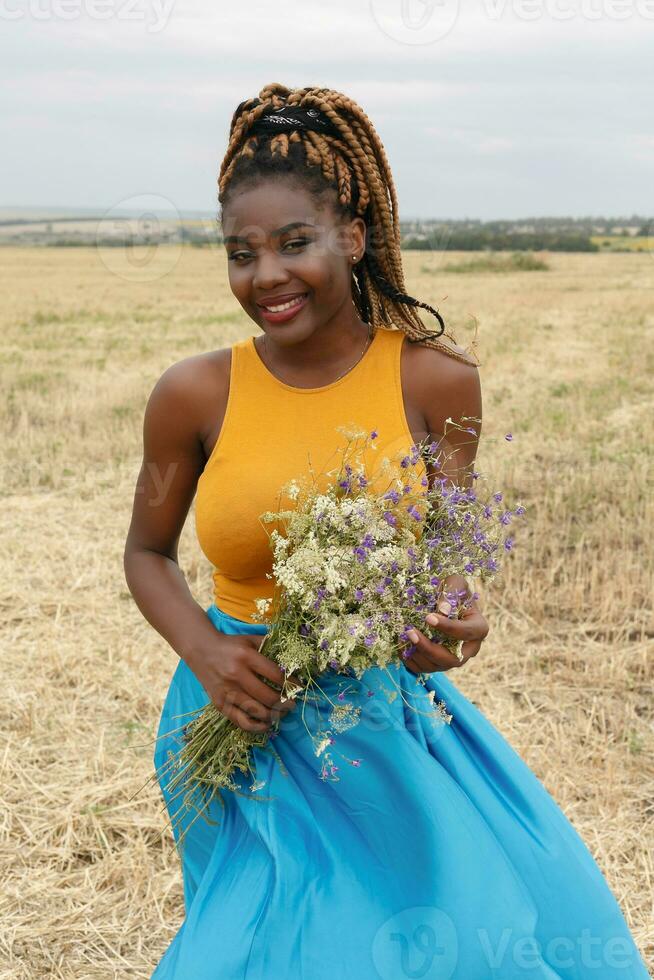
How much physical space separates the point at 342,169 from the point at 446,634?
1029 mm

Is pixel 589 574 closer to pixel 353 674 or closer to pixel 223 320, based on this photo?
pixel 353 674

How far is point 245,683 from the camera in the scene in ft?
6.82

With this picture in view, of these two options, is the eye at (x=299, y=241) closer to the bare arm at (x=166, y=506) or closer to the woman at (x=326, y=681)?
the woman at (x=326, y=681)

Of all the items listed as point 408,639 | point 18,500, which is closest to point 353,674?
point 408,639

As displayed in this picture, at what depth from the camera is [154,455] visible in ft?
8.13

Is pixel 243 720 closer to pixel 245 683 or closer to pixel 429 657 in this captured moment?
pixel 245 683

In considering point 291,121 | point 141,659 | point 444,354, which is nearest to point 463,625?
point 444,354

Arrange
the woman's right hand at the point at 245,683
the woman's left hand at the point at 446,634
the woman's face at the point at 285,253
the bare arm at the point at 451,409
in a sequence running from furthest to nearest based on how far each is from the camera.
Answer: the bare arm at the point at 451,409 → the woman's face at the point at 285,253 → the woman's right hand at the point at 245,683 → the woman's left hand at the point at 446,634

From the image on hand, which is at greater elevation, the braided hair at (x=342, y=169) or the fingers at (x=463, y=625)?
the braided hair at (x=342, y=169)

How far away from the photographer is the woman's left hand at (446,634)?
6.44 ft

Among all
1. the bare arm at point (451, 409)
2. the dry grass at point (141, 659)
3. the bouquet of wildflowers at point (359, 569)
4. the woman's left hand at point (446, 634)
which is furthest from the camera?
the dry grass at point (141, 659)

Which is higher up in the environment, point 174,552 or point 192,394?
point 192,394

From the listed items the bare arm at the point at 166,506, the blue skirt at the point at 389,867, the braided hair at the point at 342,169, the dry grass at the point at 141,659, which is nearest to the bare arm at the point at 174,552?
the bare arm at the point at 166,506

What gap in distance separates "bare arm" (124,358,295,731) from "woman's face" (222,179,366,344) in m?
0.27
